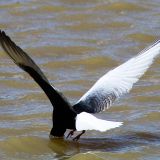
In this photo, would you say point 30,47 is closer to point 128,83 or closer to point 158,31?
point 158,31

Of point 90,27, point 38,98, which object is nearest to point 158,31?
point 90,27

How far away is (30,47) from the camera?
10.4 m

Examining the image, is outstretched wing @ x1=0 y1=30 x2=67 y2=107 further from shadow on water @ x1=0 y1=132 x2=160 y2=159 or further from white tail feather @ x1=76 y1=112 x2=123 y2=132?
shadow on water @ x1=0 y1=132 x2=160 y2=159

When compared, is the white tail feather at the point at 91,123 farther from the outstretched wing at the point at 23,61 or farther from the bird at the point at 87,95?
the outstretched wing at the point at 23,61

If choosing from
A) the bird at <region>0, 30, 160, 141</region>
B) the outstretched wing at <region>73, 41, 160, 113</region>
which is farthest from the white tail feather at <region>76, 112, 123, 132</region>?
the outstretched wing at <region>73, 41, 160, 113</region>

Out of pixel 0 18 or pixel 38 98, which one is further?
pixel 0 18

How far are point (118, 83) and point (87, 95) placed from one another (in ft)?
0.99

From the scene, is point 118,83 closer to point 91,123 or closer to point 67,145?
point 67,145

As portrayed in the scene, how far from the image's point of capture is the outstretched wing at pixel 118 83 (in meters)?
7.35

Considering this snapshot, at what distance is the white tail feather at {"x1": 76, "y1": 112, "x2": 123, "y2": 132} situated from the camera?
6.39 meters

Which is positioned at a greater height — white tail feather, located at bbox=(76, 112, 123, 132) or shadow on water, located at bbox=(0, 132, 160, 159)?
white tail feather, located at bbox=(76, 112, 123, 132)

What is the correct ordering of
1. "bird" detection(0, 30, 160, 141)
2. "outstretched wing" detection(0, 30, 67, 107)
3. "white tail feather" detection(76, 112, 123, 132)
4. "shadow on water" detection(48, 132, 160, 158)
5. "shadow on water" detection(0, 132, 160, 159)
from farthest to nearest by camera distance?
1. "shadow on water" detection(48, 132, 160, 158)
2. "shadow on water" detection(0, 132, 160, 159)
3. "bird" detection(0, 30, 160, 141)
4. "outstretched wing" detection(0, 30, 67, 107)
5. "white tail feather" detection(76, 112, 123, 132)

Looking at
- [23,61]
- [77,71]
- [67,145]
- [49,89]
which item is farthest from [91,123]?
[77,71]

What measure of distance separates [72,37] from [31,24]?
2.64ft
